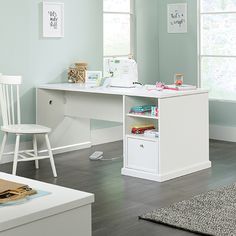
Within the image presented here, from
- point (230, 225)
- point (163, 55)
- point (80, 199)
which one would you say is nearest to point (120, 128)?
point (163, 55)

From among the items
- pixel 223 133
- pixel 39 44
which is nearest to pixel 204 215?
pixel 39 44

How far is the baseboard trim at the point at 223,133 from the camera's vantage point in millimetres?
6637

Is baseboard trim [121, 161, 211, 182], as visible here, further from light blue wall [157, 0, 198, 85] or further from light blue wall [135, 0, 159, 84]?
light blue wall [135, 0, 159, 84]

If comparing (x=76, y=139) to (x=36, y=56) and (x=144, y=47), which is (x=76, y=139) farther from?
(x=144, y=47)

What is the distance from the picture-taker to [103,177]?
4891 millimetres

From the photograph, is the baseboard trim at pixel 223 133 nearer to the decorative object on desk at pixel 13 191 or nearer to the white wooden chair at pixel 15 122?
the white wooden chair at pixel 15 122

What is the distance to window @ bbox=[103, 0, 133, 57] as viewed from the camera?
6613mm

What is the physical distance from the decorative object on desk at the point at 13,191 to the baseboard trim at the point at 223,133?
16.3ft

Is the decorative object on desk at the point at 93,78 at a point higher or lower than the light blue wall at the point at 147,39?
lower

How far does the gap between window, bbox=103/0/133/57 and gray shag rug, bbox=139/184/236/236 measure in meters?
2.92

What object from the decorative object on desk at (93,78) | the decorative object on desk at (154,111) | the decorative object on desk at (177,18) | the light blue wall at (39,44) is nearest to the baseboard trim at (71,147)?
the light blue wall at (39,44)

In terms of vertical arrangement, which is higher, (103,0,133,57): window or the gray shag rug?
(103,0,133,57): window

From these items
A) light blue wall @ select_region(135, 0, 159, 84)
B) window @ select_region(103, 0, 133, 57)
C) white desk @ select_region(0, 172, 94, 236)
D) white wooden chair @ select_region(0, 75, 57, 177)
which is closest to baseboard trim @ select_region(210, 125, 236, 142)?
light blue wall @ select_region(135, 0, 159, 84)

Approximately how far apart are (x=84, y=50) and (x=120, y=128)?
3.53ft
